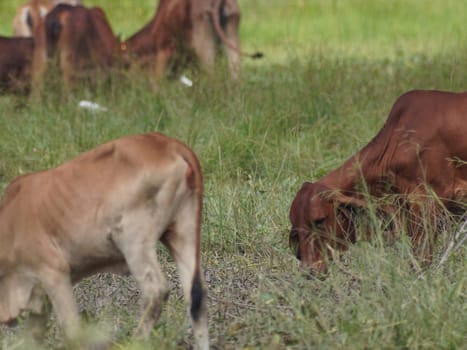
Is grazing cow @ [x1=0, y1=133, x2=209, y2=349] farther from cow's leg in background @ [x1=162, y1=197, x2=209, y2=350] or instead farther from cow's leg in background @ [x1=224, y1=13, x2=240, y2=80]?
cow's leg in background @ [x1=224, y1=13, x2=240, y2=80]

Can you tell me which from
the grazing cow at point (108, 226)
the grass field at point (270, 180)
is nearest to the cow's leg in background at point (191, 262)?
the grazing cow at point (108, 226)

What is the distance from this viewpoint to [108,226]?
4.31 metres

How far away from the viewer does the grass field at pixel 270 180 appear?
433 cm

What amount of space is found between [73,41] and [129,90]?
4.72 feet

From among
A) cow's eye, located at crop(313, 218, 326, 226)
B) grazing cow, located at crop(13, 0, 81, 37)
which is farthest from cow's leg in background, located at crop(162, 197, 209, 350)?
grazing cow, located at crop(13, 0, 81, 37)

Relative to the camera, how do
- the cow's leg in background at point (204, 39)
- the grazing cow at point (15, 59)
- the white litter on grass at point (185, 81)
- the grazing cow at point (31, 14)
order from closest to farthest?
1. the white litter on grass at point (185, 81)
2. the cow's leg in background at point (204, 39)
3. the grazing cow at point (15, 59)
4. the grazing cow at point (31, 14)

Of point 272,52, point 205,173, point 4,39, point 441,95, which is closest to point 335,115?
point 205,173

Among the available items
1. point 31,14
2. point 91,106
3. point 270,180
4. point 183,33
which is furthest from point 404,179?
point 31,14

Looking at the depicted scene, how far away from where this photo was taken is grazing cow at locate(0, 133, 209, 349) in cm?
427

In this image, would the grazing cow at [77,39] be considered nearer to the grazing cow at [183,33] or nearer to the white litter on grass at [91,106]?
the grazing cow at [183,33]

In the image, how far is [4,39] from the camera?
35.7 feet

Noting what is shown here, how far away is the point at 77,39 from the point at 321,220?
18.1 ft

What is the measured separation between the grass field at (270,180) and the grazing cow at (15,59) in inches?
29.1

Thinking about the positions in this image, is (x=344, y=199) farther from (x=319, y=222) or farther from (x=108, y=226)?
(x=108, y=226)
